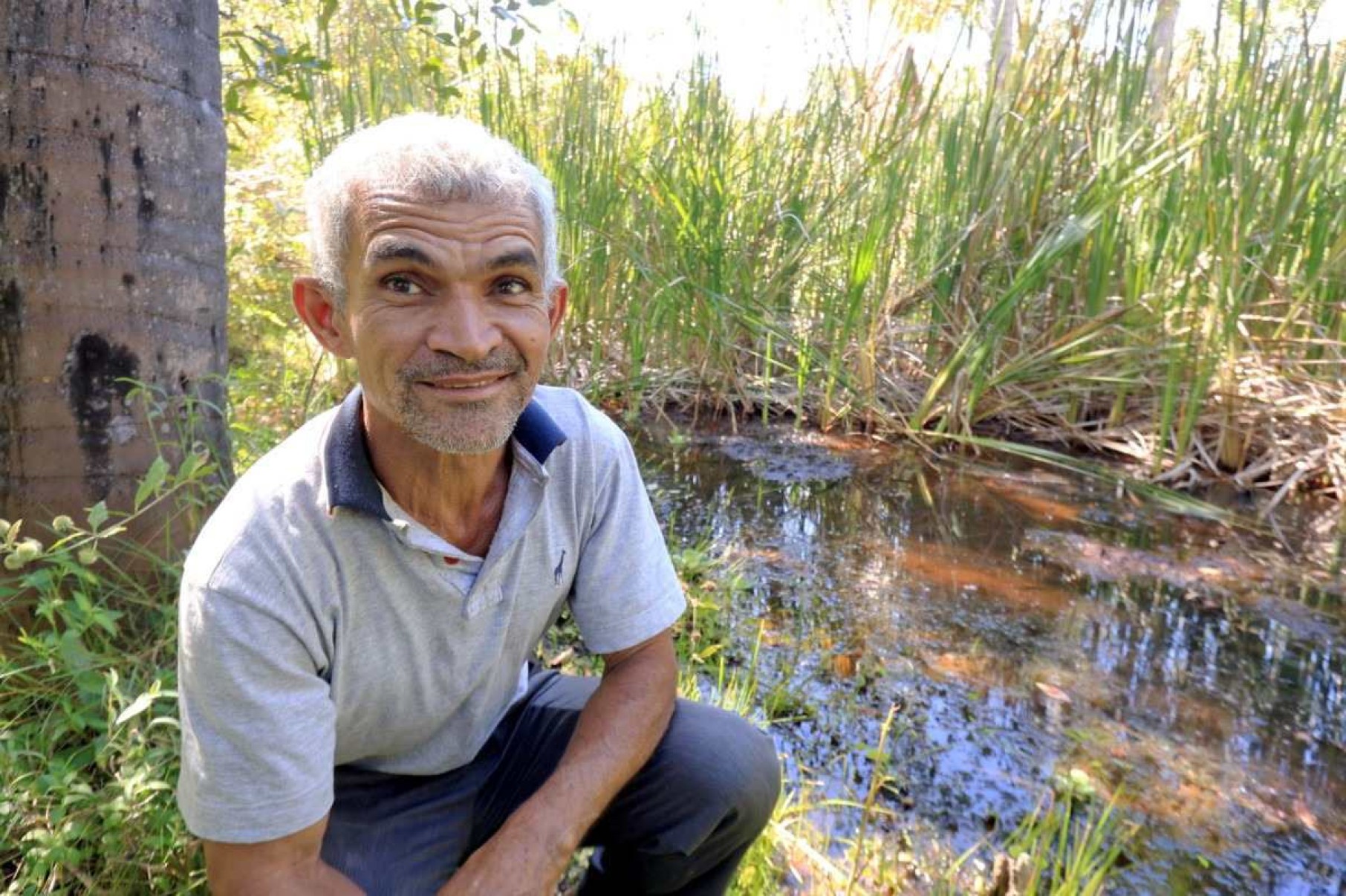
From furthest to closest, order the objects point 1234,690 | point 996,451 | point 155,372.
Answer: point 996,451 → point 1234,690 → point 155,372

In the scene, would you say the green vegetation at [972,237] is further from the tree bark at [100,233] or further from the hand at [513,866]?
the hand at [513,866]

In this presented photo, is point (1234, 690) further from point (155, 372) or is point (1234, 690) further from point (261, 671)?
point (155, 372)

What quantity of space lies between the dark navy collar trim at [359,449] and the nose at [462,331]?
0.51 feet

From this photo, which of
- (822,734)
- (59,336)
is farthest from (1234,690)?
(59,336)

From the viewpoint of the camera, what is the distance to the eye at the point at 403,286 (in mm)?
1208

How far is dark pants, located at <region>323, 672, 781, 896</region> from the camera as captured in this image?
4.37 feet

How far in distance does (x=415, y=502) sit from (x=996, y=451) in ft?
10.6

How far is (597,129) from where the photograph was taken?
13.6ft

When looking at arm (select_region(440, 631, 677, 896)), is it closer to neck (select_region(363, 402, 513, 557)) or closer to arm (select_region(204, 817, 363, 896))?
arm (select_region(204, 817, 363, 896))

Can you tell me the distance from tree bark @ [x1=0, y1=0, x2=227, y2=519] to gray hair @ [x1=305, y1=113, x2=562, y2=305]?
1.80 feet

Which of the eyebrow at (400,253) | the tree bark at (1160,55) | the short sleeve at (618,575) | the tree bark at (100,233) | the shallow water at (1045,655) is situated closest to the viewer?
the eyebrow at (400,253)

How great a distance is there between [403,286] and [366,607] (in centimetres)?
42

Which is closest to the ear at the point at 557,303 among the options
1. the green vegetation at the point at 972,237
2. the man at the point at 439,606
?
the man at the point at 439,606

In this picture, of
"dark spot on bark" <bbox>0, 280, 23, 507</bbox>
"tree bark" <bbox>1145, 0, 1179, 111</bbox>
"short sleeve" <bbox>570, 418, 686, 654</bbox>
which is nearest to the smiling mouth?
"short sleeve" <bbox>570, 418, 686, 654</bbox>
